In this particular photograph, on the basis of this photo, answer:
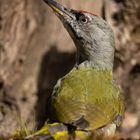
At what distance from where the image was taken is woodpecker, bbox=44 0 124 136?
21.7ft

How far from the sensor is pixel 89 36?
8.23 meters

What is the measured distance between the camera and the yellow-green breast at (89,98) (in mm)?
6574

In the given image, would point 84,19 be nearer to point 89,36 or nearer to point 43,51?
point 89,36

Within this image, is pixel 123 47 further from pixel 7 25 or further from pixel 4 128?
pixel 4 128

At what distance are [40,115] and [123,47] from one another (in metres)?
1.82

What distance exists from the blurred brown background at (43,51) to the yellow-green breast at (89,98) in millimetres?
3080

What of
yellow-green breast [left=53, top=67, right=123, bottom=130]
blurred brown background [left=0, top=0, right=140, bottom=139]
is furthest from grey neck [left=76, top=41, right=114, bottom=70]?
blurred brown background [left=0, top=0, right=140, bottom=139]

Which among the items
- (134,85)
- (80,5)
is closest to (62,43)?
(80,5)

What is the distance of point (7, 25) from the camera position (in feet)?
35.9

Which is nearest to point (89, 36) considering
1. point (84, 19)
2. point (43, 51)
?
point (84, 19)

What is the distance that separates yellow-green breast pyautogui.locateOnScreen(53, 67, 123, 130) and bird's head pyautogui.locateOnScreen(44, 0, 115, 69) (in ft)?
0.74

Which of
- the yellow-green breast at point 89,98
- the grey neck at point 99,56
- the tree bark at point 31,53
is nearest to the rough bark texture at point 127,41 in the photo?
the tree bark at point 31,53

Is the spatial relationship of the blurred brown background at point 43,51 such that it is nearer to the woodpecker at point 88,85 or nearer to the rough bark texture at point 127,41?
the rough bark texture at point 127,41

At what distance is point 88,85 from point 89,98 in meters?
0.40
